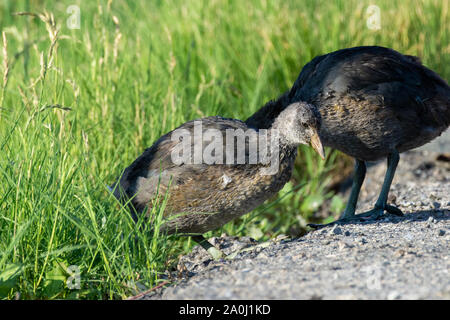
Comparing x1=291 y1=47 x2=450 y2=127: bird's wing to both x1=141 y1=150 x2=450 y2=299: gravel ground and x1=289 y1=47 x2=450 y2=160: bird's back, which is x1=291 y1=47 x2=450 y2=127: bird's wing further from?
x1=141 y1=150 x2=450 y2=299: gravel ground

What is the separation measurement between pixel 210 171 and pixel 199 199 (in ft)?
0.62

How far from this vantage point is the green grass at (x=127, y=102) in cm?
351

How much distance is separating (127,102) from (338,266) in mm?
2899

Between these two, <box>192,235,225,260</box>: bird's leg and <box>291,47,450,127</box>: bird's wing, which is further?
<box>291,47,450,127</box>: bird's wing

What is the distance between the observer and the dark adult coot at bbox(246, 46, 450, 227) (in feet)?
16.6

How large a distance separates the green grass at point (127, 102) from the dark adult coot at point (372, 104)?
64 centimetres

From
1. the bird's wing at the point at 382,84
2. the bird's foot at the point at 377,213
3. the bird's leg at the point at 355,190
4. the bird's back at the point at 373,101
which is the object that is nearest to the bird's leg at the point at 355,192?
the bird's leg at the point at 355,190

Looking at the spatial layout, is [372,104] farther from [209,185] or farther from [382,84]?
[209,185]

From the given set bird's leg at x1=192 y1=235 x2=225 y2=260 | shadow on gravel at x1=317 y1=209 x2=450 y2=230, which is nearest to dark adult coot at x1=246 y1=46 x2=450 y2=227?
shadow on gravel at x1=317 y1=209 x2=450 y2=230

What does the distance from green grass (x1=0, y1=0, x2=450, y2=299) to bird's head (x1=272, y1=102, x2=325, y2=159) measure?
18.6 inches

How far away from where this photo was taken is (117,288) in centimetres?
346
